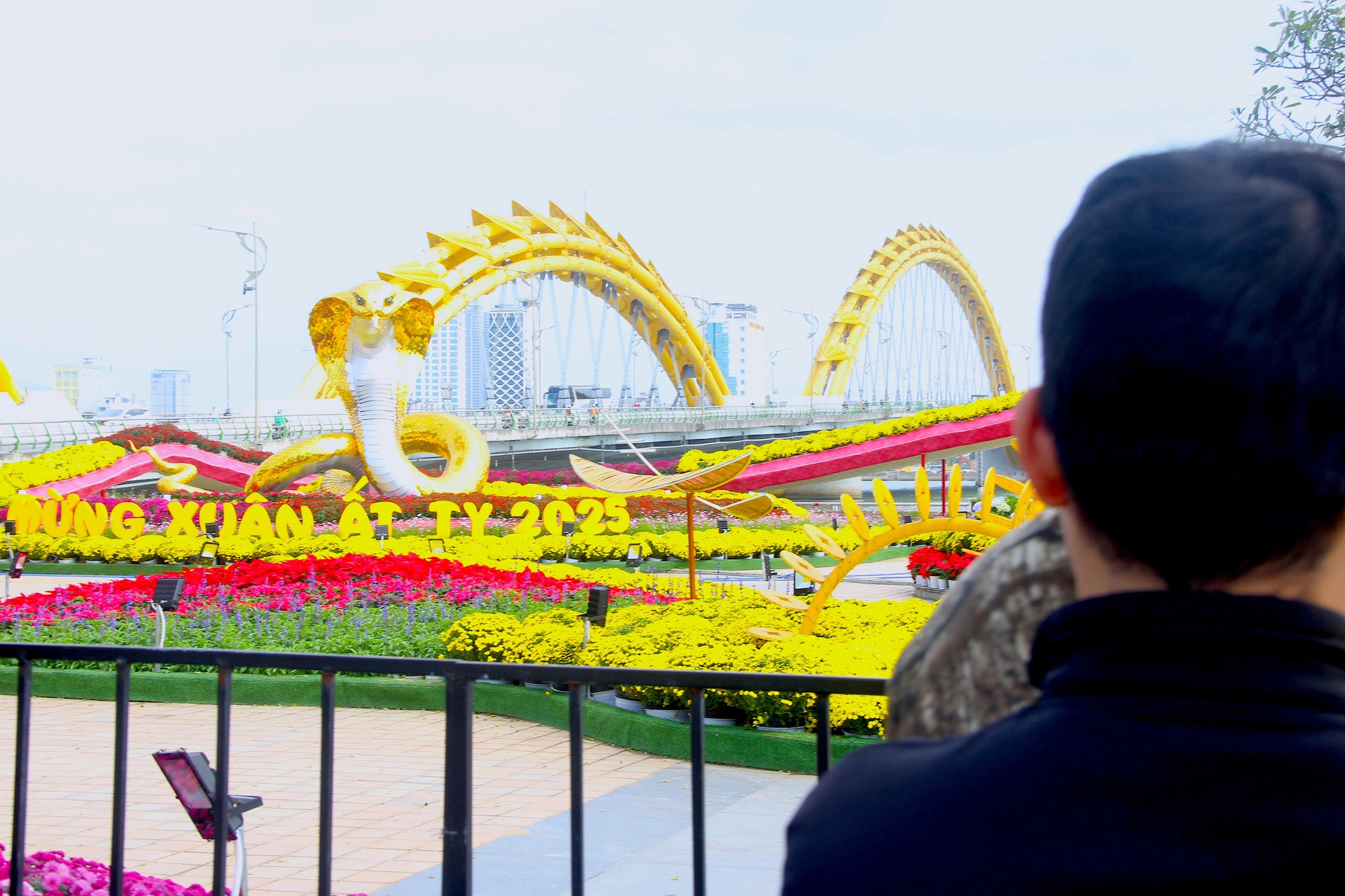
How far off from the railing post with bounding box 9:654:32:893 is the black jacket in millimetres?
2446

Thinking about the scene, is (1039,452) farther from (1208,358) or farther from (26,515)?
(26,515)

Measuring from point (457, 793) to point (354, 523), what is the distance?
1490cm

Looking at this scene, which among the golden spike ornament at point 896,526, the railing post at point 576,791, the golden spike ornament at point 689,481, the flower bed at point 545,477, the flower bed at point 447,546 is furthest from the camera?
the flower bed at point 545,477

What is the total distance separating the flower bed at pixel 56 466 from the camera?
2155cm

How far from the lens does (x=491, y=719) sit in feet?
24.8

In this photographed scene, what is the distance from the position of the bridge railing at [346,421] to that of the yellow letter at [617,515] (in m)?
7.32

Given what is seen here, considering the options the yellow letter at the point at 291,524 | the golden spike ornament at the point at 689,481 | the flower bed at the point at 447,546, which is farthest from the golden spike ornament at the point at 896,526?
the yellow letter at the point at 291,524

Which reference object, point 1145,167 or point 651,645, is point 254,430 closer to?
point 651,645

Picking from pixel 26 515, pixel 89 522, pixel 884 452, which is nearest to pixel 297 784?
pixel 89 522

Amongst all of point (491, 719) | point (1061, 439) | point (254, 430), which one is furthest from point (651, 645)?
point (254, 430)

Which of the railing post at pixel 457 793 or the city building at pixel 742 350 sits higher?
the city building at pixel 742 350

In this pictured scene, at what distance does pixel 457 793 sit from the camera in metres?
2.36

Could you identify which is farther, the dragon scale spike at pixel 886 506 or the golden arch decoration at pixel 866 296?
the golden arch decoration at pixel 866 296

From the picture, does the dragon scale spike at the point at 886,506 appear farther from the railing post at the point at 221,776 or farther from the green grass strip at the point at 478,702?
the railing post at the point at 221,776
